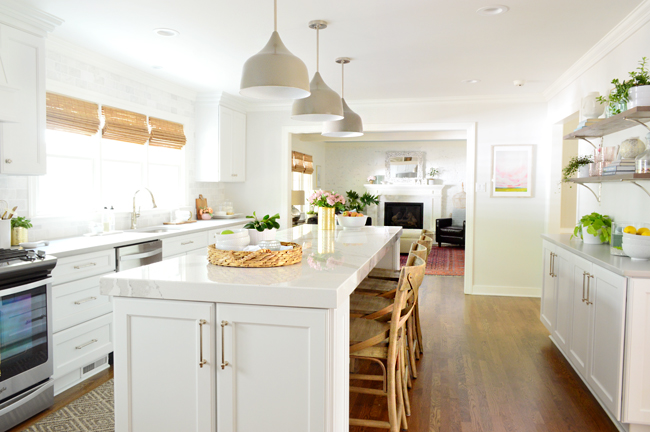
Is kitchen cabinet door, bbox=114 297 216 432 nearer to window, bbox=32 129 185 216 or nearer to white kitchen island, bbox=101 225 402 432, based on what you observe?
white kitchen island, bbox=101 225 402 432

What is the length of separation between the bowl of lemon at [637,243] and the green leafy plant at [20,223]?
3.91m

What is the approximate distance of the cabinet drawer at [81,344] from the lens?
3.01 m

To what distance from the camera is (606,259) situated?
2676mm

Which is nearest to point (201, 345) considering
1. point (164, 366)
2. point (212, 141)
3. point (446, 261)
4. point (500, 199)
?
point (164, 366)

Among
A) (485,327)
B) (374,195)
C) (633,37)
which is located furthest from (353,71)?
(374,195)

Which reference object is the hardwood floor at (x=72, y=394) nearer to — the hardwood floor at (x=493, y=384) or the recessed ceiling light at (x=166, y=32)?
the hardwood floor at (x=493, y=384)

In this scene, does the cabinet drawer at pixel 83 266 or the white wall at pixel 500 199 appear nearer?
the cabinet drawer at pixel 83 266

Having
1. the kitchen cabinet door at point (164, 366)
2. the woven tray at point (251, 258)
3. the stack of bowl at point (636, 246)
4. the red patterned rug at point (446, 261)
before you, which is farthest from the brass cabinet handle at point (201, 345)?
the red patterned rug at point (446, 261)

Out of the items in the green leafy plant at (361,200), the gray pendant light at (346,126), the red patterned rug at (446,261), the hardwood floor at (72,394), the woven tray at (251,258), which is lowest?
the hardwood floor at (72,394)

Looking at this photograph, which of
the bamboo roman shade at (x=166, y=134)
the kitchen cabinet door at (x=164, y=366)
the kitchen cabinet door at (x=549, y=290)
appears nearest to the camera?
the kitchen cabinet door at (x=164, y=366)

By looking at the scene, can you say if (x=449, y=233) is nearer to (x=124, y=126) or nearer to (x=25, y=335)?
(x=124, y=126)

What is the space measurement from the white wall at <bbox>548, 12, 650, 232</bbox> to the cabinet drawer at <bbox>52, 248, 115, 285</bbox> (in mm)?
3710

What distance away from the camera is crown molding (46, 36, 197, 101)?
3752 millimetres

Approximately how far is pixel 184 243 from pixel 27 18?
2.25 meters
